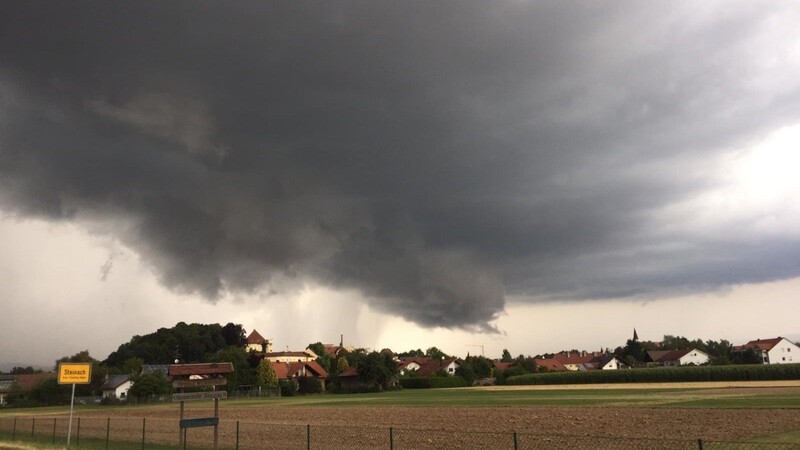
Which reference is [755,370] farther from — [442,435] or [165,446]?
[165,446]

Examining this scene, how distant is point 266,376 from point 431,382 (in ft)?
104

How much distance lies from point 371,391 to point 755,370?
63370 millimetres

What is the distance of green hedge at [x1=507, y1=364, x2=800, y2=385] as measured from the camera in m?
92.0

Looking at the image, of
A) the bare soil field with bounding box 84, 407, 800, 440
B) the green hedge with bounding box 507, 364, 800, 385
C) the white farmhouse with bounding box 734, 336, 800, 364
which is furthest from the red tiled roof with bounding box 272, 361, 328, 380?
the white farmhouse with bounding box 734, 336, 800, 364

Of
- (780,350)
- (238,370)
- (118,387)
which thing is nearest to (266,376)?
(238,370)

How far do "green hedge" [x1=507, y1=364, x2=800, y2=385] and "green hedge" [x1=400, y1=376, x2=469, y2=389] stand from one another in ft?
39.4

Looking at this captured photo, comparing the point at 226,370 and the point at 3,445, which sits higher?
the point at 226,370

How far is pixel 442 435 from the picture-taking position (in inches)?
1204

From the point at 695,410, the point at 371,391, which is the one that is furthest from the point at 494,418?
the point at 371,391

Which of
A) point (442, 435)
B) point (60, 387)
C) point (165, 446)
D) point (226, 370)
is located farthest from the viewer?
point (60, 387)

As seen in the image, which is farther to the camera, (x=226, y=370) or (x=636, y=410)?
(x=636, y=410)

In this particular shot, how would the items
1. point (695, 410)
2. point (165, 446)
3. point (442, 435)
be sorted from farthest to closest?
1. point (695, 410)
2. point (442, 435)
3. point (165, 446)

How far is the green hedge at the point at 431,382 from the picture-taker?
123438mm

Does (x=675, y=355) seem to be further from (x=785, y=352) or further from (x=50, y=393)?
(x=50, y=393)
